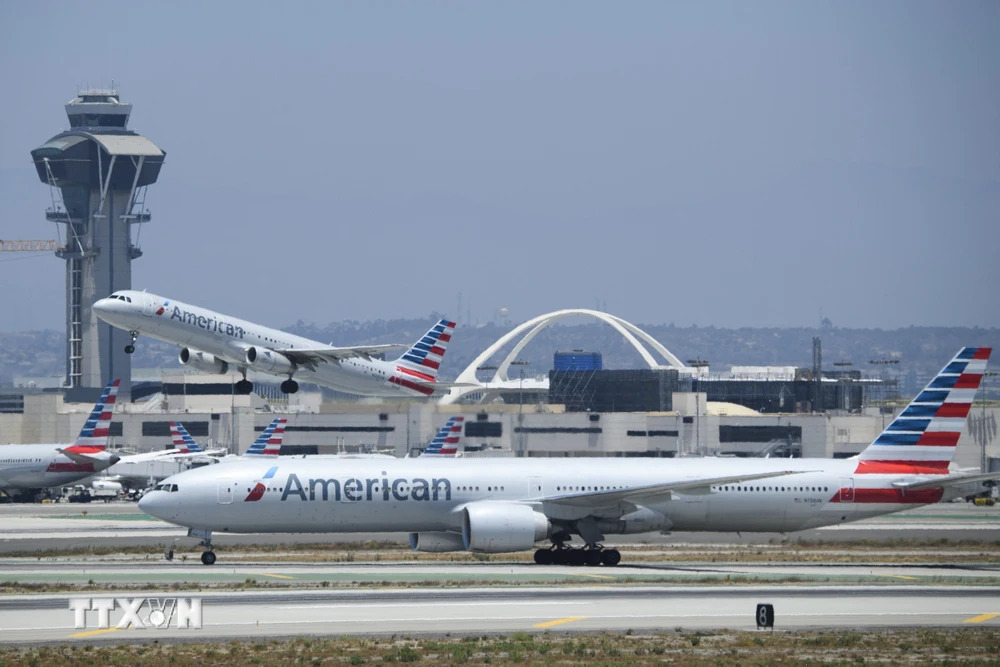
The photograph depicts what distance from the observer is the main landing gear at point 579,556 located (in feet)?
170

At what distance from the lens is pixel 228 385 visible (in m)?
180

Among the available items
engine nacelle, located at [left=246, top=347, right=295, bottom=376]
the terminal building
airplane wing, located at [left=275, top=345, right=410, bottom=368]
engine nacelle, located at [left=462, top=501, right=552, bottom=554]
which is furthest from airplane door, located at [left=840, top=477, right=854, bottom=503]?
the terminal building

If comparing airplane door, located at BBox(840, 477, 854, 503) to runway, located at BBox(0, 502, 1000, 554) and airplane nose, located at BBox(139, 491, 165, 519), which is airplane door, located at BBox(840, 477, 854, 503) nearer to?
runway, located at BBox(0, 502, 1000, 554)

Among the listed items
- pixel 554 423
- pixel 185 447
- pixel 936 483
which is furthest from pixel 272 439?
pixel 554 423

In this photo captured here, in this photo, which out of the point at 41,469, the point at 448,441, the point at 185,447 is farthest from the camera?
the point at 185,447

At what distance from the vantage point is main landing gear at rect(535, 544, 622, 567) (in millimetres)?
51781

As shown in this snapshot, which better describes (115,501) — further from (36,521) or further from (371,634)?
(371,634)

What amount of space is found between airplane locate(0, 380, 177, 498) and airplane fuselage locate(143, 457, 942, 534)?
5050 cm

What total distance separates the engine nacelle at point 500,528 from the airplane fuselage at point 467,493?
153cm

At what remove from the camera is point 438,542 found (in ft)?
173

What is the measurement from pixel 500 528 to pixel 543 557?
3.03 metres

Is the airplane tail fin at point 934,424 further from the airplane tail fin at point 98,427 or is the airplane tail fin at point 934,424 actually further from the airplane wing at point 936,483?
the airplane tail fin at point 98,427

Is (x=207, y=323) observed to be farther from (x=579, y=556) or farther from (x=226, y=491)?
(x=579, y=556)

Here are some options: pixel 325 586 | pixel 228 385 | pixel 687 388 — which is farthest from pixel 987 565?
pixel 228 385
